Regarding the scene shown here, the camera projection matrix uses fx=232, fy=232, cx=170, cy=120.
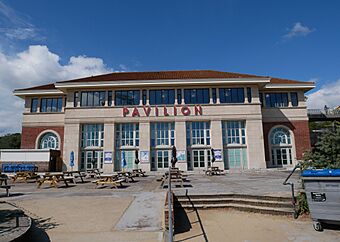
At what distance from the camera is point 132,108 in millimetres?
26641

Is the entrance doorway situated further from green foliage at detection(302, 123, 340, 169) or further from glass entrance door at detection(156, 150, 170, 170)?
green foliage at detection(302, 123, 340, 169)

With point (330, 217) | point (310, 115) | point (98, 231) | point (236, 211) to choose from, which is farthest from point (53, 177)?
point (310, 115)

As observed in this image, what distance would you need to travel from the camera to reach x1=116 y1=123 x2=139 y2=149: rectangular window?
26.6 m

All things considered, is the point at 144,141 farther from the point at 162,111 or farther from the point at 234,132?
the point at 234,132

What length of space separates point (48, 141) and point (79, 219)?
2541 centimetres

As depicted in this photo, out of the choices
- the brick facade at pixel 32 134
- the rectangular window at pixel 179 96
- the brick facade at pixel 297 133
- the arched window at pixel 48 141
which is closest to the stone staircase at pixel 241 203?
the rectangular window at pixel 179 96

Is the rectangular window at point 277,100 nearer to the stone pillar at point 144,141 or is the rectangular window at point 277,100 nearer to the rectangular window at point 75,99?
the stone pillar at point 144,141

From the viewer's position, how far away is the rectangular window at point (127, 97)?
27.2 metres

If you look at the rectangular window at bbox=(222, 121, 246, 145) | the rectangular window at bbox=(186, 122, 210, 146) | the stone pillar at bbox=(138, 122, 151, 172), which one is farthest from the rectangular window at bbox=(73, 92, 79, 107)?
the rectangular window at bbox=(222, 121, 246, 145)

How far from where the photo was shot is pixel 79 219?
6.35 meters

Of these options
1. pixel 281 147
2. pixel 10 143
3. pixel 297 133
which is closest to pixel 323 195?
pixel 281 147

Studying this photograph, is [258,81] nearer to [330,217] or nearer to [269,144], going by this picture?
[269,144]

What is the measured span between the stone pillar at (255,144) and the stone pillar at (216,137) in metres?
3.15

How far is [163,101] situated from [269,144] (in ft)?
45.3
